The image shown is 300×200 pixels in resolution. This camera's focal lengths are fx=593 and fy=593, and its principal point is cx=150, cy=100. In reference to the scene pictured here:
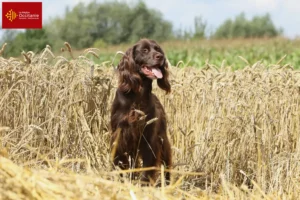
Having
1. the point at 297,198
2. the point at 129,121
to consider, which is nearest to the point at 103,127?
the point at 129,121

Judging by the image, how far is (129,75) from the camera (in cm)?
495

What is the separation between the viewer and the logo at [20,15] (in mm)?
10469

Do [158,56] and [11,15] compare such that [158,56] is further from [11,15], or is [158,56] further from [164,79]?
[11,15]

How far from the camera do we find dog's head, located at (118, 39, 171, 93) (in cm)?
490

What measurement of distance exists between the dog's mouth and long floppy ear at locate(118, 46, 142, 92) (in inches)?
2.9

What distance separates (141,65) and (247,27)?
43236 mm

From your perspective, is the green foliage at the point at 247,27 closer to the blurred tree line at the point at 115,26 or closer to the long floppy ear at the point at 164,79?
the blurred tree line at the point at 115,26

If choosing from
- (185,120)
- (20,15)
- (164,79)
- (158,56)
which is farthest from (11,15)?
(158,56)

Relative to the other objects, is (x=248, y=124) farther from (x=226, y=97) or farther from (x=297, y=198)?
(x=297, y=198)

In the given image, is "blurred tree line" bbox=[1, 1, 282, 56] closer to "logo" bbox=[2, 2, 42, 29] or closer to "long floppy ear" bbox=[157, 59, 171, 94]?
"logo" bbox=[2, 2, 42, 29]

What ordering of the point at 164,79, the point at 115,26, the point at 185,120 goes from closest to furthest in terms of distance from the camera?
the point at 164,79, the point at 185,120, the point at 115,26

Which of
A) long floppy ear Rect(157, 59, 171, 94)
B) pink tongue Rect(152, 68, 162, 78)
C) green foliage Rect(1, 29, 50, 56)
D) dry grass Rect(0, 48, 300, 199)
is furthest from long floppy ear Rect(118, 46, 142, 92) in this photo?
green foliage Rect(1, 29, 50, 56)

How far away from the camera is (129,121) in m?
4.85

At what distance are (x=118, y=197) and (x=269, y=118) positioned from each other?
3743 millimetres
